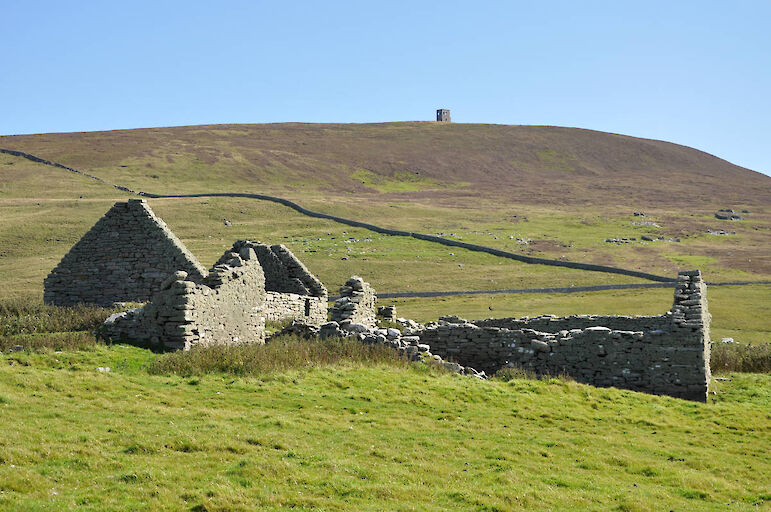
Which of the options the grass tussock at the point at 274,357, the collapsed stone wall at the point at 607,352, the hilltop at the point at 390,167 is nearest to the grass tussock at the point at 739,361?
the collapsed stone wall at the point at 607,352

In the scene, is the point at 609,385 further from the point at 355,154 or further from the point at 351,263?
the point at 355,154

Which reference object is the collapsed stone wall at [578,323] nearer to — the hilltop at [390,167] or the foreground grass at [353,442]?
the foreground grass at [353,442]

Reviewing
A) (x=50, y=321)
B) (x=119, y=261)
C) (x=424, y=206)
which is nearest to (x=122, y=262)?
(x=119, y=261)

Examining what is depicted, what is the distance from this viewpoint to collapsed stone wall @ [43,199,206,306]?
23.1m

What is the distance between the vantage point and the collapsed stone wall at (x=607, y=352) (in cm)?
1939

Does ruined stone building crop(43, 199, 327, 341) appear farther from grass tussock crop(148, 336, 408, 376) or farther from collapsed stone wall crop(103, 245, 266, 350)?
grass tussock crop(148, 336, 408, 376)

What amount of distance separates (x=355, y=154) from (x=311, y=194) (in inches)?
1844

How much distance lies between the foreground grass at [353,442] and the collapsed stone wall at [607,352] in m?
1.48

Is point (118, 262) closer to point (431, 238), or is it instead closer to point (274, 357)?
point (274, 357)

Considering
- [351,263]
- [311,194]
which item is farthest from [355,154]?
[351,263]

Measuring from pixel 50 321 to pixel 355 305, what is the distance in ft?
28.4

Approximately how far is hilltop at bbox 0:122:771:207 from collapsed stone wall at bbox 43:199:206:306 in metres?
101

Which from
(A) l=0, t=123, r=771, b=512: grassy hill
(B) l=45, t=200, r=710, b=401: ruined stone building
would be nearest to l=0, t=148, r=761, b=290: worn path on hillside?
(B) l=45, t=200, r=710, b=401: ruined stone building

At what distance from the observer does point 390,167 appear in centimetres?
16662
